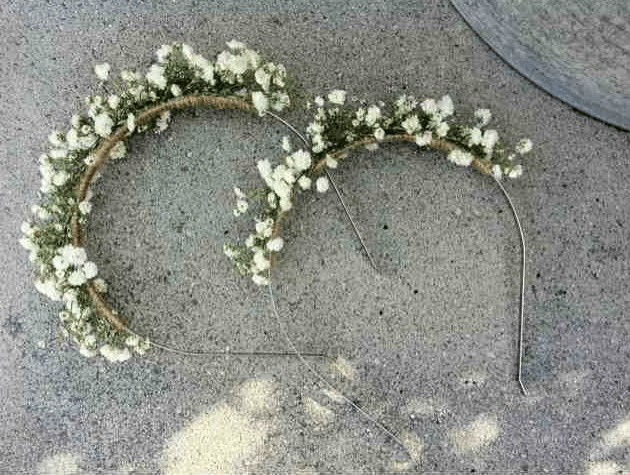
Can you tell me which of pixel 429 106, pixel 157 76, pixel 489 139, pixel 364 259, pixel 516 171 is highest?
pixel 157 76

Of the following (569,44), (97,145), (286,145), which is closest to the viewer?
(569,44)

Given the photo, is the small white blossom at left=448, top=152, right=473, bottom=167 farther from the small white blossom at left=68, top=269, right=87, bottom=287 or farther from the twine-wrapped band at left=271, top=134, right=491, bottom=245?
the small white blossom at left=68, top=269, right=87, bottom=287

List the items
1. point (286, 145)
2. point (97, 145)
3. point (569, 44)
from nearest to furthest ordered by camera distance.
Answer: point (569, 44), point (286, 145), point (97, 145)

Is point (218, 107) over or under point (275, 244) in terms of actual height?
over

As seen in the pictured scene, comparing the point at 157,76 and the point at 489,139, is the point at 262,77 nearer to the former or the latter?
the point at 157,76

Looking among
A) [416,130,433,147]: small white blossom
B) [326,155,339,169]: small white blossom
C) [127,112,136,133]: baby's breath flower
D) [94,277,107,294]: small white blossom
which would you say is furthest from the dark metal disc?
[94,277,107,294]: small white blossom

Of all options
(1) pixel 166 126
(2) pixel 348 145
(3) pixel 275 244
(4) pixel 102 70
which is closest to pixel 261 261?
(3) pixel 275 244
